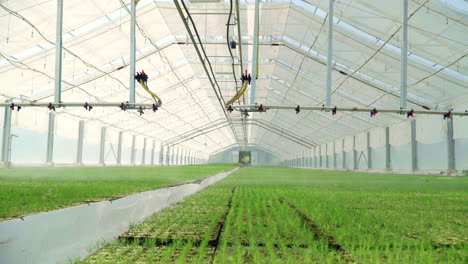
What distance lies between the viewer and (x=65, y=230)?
8.93 feet

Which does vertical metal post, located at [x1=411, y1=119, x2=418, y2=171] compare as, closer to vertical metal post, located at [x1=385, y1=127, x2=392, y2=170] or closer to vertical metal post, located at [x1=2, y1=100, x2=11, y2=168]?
vertical metal post, located at [x1=385, y1=127, x2=392, y2=170]

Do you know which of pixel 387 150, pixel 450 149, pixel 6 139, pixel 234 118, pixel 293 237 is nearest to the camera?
Result: pixel 293 237

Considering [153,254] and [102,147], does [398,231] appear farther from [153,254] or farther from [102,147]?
[102,147]

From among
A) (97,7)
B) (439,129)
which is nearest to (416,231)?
(97,7)

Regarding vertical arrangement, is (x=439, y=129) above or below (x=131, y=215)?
above

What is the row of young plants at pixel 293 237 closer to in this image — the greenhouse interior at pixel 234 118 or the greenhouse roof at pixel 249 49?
the greenhouse interior at pixel 234 118

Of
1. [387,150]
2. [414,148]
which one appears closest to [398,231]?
[414,148]

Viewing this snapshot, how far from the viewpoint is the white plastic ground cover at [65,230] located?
2.17m

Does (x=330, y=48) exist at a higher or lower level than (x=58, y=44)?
higher

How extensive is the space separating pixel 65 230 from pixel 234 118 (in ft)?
114

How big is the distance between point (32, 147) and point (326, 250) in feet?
76.6

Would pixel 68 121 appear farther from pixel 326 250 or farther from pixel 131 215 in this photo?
pixel 326 250

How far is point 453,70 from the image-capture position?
14.3 meters

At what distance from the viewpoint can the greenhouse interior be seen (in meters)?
2.87
